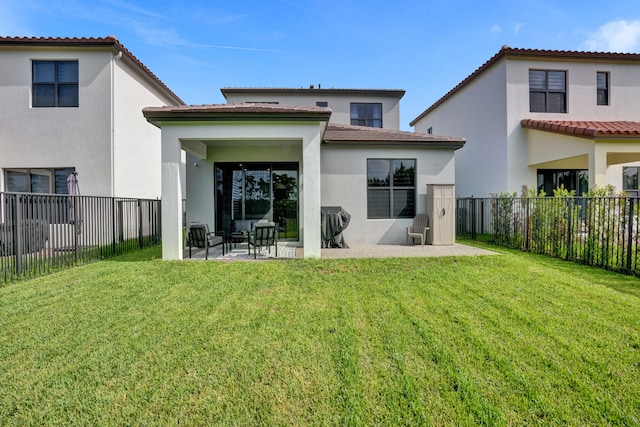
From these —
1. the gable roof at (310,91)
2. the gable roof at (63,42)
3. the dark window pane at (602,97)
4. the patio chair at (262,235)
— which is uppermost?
the gable roof at (310,91)

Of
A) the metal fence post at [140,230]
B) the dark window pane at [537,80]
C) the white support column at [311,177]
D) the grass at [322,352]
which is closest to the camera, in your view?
the grass at [322,352]

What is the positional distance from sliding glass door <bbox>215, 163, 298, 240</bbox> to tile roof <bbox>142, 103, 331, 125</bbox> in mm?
3299

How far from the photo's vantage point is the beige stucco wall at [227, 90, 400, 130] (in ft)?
62.9

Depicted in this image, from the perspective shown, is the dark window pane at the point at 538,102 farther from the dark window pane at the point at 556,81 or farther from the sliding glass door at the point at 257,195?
the sliding glass door at the point at 257,195

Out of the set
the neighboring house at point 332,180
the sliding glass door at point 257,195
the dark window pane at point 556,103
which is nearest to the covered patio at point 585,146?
the dark window pane at point 556,103

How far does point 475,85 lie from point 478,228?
7.17m

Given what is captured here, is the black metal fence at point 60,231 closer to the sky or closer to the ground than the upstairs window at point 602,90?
closer to the ground

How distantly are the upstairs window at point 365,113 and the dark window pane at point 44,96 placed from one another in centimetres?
1481

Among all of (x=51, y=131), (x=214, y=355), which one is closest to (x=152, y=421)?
(x=214, y=355)

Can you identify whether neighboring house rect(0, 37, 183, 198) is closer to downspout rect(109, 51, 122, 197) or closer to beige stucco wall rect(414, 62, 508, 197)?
downspout rect(109, 51, 122, 197)

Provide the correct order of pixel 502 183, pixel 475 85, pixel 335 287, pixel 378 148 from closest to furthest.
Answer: pixel 335 287 → pixel 378 148 → pixel 502 183 → pixel 475 85

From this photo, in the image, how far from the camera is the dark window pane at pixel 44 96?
10.8 metres

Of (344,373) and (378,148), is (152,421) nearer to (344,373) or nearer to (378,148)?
(344,373)

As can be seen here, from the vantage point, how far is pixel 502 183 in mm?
12633
